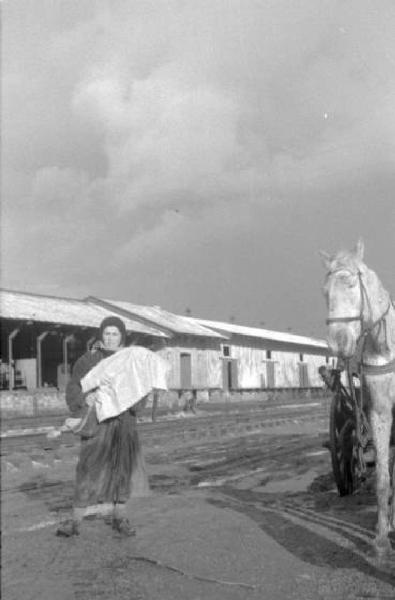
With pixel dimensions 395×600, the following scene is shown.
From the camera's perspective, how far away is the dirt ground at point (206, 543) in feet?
12.6

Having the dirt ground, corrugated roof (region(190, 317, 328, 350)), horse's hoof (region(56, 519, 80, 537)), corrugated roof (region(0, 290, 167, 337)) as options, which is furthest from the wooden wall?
horse's hoof (region(56, 519, 80, 537))

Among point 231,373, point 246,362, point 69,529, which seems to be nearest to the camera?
point 69,529

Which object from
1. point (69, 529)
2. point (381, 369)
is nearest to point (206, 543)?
point (69, 529)

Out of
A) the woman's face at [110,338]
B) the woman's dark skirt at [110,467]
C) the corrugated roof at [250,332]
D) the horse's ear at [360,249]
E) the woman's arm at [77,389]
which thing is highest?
the corrugated roof at [250,332]

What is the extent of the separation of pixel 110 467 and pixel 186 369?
30037 mm

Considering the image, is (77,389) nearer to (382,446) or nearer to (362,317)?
(362,317)

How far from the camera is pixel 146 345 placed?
32.3m

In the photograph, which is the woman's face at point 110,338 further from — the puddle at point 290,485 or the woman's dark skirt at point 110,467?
the puddle at point 290,485

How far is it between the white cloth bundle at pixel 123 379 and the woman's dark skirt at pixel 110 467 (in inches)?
6.7

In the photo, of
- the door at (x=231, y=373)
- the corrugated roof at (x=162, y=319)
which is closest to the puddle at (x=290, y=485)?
the corrugated roof at (x=162, y=319)

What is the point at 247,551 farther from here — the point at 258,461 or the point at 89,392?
the point at 258,461

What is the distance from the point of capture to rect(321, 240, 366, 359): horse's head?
4258mm

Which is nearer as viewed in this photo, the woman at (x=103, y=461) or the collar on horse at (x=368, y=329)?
the collar on horse at (x=368, y=329)

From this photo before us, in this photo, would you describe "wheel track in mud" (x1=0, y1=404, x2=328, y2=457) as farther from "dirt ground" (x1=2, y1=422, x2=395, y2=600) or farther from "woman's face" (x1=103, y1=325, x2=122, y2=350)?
"woman's face" (x1=103, y1=325, x2=122, y2=350)
